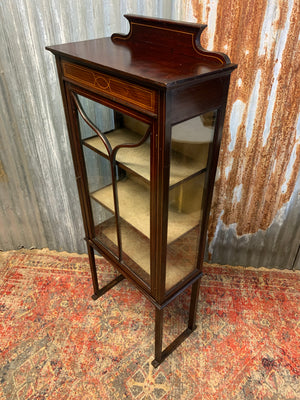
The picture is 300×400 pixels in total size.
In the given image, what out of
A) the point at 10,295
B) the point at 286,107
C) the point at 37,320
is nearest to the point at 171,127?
the point at 286,107

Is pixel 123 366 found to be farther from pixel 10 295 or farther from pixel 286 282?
pixel 286 282

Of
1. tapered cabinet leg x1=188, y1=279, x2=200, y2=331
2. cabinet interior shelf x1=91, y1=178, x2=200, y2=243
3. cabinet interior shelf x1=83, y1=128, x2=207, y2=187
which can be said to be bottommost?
tapered cabinet leg x1=188, y1=279, x2=200, y2=331

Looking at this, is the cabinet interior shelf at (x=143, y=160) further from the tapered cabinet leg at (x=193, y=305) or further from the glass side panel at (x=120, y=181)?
the tapered cabinet leg at (x=193, y=305)

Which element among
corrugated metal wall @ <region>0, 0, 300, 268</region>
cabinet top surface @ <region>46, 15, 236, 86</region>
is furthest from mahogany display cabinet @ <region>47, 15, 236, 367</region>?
corrugated metal wall @ <region>0, 0, 300, 268</region>

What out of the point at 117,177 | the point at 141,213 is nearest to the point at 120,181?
the point at 117,177

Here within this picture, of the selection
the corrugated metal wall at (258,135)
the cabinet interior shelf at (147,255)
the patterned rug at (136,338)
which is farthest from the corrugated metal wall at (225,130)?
the cabinet interior shelf at (147,255)

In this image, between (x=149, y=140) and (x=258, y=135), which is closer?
(x=149, y=140)

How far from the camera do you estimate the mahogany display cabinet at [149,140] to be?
0.93 m

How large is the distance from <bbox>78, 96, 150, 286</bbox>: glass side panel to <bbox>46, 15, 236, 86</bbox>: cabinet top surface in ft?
0.56

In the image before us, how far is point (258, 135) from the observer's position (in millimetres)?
1612

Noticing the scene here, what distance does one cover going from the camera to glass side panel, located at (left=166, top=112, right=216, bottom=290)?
104cm

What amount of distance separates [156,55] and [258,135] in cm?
80

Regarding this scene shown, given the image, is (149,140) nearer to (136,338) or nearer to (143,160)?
(143,160)

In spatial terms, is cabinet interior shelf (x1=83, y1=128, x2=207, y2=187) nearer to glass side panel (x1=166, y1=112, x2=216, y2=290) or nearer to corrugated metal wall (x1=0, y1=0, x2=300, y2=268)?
glass side panel (x1=166, y1=112, x2=216, y2=290)
